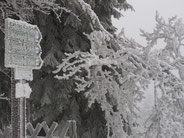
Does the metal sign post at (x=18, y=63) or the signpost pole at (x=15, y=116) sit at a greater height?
the metal sign post at (x=18, y=63)

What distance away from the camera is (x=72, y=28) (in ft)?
24.0

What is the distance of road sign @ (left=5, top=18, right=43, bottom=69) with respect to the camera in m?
3.08

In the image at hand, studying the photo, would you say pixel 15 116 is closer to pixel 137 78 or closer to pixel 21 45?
pixel 21 45

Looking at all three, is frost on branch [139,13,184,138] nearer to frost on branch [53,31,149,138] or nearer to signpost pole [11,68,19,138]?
frost on branch [53,31,149,138]

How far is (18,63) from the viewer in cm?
312

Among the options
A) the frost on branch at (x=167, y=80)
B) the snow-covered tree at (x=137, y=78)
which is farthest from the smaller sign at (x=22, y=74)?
the frost on branch at (x=167, y=80)

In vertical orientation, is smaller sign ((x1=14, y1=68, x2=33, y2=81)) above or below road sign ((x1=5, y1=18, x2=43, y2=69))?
below

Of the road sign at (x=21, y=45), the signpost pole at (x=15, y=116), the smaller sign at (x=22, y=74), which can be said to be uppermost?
the road sign at (x=21, y=45)

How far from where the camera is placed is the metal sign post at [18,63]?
10.1 feet

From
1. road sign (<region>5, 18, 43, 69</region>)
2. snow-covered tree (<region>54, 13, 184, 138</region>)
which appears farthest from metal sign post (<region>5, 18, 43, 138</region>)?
snow-covered tree (<region>54, 13, 184, 138</region>)

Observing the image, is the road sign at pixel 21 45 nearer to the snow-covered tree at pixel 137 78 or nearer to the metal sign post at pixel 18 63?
the metal sign post at pixel 18 63

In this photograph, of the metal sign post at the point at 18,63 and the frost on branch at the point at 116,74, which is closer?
the metal sign post at the point at 18,63

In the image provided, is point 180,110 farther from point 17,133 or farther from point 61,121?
point 17,133

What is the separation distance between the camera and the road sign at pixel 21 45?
121 inches
